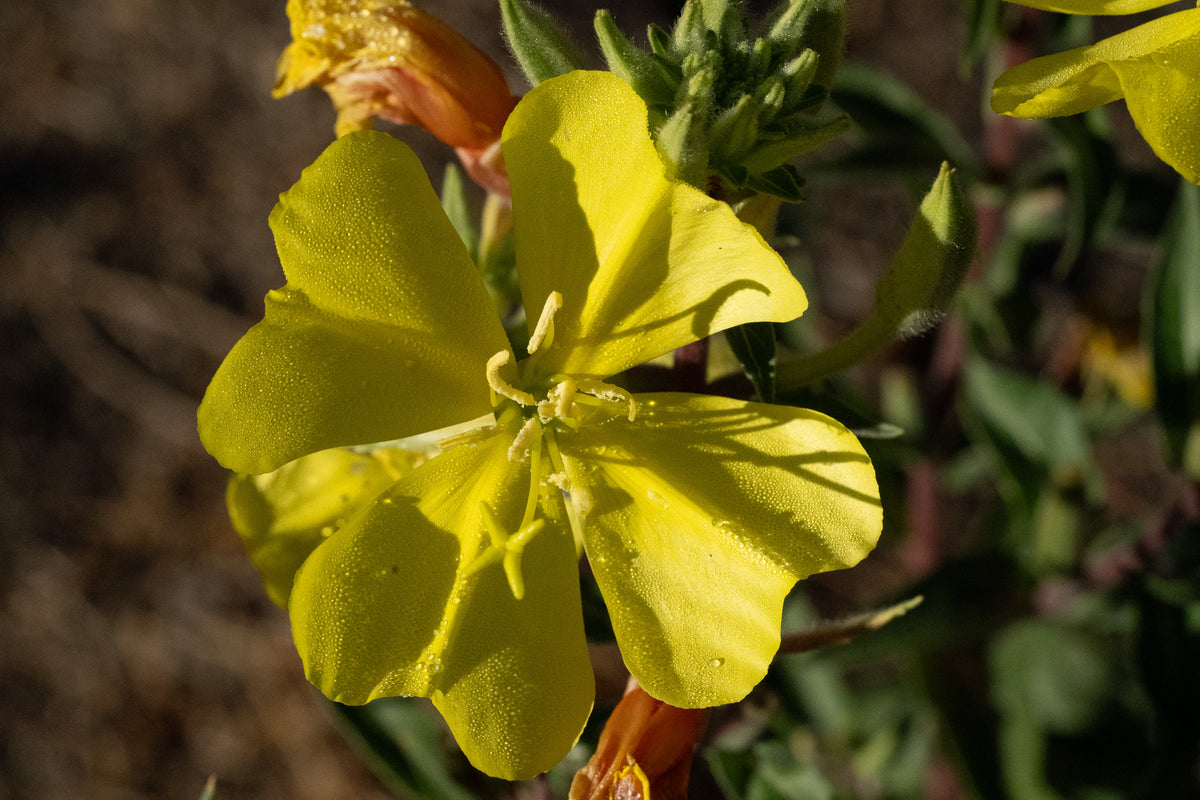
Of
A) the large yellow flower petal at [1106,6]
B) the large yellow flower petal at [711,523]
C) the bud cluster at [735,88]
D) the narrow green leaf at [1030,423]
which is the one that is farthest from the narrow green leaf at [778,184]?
the narrow green leaf at [1030,423]

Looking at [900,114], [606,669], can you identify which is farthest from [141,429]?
[900,114]

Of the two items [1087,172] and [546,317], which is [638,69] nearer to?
[546,317]

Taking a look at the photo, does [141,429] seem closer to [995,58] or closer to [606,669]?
A: [606,669]

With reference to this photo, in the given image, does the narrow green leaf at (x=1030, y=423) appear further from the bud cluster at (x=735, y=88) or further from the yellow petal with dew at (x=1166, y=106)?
the bud cluster at (x=735, y=88)

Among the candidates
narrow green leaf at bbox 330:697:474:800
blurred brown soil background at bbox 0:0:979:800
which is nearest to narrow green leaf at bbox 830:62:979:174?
narrow green leaf at bbox 330:697:474:800

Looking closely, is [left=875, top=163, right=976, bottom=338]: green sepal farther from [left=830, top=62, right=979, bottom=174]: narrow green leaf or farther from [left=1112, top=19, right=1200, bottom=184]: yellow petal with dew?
[left=830, top=62, right=979, bottom=174]: narrow green leaf

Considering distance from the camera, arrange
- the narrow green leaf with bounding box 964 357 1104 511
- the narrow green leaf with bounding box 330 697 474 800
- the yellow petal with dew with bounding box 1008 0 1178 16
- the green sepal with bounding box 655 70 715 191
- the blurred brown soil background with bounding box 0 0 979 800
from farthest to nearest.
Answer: the blurred brown soil background with bounding box 0 0 979 800
the narrow green leaf with bounding box 964 357 1104 511
the narrow green leaf with bounding box 330 697 474 800
the yellow petal with dew with bounding box 1008 0 1178 16
the green sepal with bounding box 655 70 715 191
